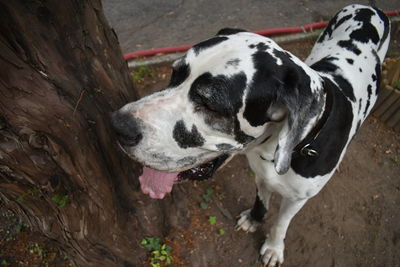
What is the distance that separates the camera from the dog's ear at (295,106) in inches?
74.5

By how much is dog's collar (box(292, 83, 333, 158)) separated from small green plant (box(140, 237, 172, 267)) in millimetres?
1739

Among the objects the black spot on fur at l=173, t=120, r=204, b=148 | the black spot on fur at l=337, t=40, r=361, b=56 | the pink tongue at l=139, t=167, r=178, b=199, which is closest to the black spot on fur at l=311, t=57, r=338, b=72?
the black spot on fur at l=337, t=40, r=361, b=56

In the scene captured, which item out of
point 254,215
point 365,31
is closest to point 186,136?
point 254,215

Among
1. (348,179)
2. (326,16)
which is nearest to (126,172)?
(348,179)

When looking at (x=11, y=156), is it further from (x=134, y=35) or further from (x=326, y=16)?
(x=326, y=16)

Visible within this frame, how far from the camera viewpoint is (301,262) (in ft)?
11.1

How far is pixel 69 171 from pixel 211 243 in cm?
192

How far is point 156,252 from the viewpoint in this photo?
3201 millimetres

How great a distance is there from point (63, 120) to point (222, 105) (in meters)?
0.92

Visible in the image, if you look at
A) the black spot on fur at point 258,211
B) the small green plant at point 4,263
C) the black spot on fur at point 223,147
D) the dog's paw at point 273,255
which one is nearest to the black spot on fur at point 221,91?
the black spot on fur at point 223,147

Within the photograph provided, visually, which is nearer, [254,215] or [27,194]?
[27,194]

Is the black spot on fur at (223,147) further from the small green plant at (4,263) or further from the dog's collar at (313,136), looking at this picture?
the small green plant at (4,263)

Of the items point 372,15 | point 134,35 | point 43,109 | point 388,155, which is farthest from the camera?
point 134,35

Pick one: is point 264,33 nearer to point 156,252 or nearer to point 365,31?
point 365,31
